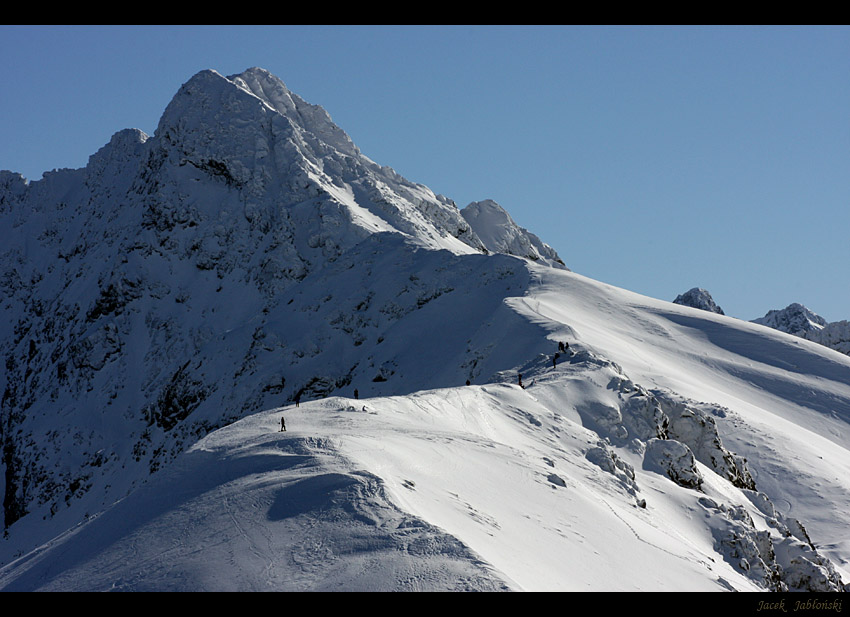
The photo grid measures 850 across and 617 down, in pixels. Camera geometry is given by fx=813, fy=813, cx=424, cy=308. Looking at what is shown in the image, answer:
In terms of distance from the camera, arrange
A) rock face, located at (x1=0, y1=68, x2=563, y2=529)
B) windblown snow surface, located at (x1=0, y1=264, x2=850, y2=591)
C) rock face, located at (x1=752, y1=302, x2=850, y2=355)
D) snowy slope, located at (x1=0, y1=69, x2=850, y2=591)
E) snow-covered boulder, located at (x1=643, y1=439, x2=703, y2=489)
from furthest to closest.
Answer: rock face, located at (x1=752, y1=302, x2=850, y2=355) < rock face, located at (x1=0, y1=68, x2=563, y2=529) < snow-covered boulder, located at (x1=643, y1=439, x2=703, y2=489) < snowy slope, located at (x1=0, y1=69, x2=850, y2=591) < windblown snow surface, located at (x1=0, y1=264, x2=850, y2=591)

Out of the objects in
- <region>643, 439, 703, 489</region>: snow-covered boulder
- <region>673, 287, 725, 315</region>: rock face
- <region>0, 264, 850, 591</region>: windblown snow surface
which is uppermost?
<region>673, 287, 725, 315</region>: rock face

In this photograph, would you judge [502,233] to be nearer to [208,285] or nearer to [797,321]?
[797,321]

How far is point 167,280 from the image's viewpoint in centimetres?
9212

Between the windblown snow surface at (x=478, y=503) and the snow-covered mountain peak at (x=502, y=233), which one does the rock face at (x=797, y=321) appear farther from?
the windblown snow surface at (x=478, y=503)

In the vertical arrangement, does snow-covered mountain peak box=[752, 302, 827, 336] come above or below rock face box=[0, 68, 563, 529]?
above

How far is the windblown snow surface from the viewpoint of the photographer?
16156mm

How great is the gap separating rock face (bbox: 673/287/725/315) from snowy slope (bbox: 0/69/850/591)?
2398cm

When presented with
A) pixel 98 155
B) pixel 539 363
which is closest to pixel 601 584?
pixel 539 363

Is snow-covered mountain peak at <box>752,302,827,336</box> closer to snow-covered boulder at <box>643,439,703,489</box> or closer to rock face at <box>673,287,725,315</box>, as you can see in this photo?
rock face at <box>673,287,725,315</box>

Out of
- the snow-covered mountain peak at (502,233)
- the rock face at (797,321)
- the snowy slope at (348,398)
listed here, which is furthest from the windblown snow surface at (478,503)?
the snow-covered mountain peak at (502,233)

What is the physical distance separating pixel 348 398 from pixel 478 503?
1478cm

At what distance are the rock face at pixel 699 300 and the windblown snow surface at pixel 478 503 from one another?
8189cm

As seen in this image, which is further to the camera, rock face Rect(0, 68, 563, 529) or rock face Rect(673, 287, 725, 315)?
rock face Rect(673, 287, 725, 315)

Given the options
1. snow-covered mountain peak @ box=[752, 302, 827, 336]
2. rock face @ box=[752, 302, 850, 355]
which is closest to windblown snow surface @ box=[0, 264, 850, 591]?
rock face @ box=[752, 302, 850, 355]
